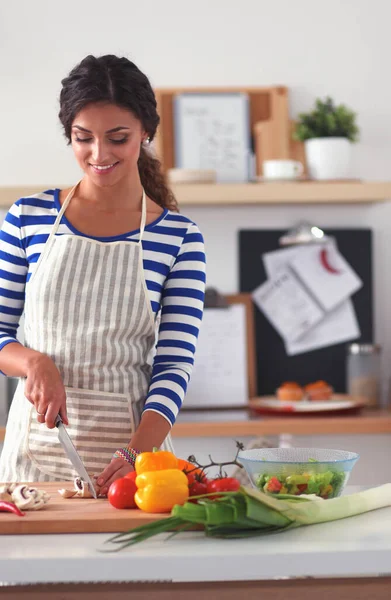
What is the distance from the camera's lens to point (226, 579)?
1025mm

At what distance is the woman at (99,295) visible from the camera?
1628 mm

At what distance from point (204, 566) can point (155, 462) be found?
24 centimetres

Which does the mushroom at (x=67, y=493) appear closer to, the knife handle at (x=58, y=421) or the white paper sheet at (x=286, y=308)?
the knife handle at (x=58, y=421)

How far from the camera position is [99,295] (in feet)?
5.54

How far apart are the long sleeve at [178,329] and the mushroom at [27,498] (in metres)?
0.36

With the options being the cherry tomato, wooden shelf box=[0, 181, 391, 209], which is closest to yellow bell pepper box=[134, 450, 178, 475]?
the cherry tomato

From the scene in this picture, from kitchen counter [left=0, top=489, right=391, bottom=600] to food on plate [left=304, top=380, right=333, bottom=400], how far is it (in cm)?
181

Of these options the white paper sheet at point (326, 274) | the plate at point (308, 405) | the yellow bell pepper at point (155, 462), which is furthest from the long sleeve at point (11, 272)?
the white paper sheet at point (326, 274)

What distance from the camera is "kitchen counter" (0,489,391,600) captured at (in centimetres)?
100

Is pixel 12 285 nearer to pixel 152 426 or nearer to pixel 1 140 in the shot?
pixel 152 426

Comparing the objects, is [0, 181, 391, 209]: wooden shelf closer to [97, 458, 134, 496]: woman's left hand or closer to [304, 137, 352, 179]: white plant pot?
[304, 137, 352, 179]: white plant pot

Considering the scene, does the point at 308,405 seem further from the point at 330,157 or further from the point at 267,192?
the point at 330,157

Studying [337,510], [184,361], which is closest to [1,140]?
[184,361]

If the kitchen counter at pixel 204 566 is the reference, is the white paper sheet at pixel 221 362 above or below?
above
